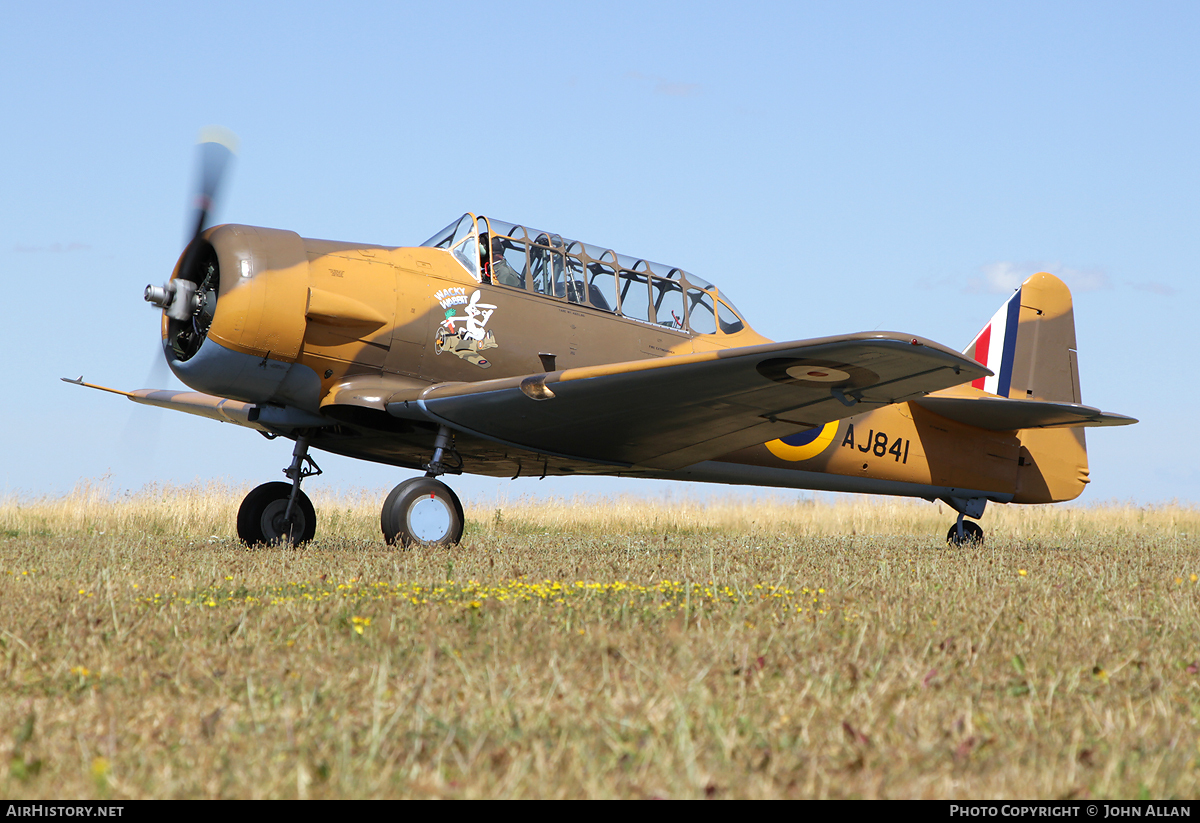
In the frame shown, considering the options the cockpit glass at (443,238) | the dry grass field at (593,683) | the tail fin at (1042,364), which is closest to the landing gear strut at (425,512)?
the dry grass field at (593,683)

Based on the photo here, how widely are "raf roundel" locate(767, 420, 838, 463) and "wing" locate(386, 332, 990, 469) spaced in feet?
2.88

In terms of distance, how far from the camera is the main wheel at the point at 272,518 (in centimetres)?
922

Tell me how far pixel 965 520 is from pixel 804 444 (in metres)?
3.12

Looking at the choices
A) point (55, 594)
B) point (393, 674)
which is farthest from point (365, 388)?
point (393, 674)

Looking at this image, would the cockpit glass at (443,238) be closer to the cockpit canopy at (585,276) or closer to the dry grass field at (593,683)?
the cockpit canopy at (585,276)

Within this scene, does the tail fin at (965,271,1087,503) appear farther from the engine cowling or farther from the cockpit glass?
the engine cowling

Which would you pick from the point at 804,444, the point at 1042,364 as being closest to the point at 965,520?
the point at 1042,364

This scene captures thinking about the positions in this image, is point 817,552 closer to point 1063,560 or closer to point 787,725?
point 1063,560

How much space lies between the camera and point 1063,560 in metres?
7.93

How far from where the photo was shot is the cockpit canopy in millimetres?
8867

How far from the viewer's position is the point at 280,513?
9.41 m

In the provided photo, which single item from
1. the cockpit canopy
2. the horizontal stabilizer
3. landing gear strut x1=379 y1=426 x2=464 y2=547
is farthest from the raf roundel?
landing gear strut x1=379 y1=426 x2=464 y2=547

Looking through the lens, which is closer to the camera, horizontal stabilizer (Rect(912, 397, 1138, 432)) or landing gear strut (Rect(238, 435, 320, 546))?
landing gear strut (Rect(238, 435, 320, 546))
